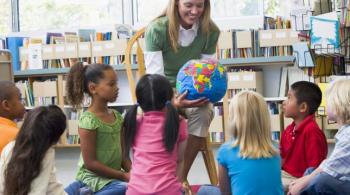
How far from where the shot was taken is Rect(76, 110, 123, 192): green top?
2.72m

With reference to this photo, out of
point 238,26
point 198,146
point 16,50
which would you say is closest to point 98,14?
point 16,50

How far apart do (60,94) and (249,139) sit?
3523 mm

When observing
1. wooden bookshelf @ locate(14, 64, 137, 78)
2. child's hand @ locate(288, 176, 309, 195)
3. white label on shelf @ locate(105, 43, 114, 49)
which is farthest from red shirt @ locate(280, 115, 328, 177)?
wooden bookshelf @ locate(14, 64, 137, 78)

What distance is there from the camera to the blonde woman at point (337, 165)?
8.26ft

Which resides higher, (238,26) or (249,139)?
(238,26)

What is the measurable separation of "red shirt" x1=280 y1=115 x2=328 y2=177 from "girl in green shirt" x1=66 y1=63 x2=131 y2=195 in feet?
2.82

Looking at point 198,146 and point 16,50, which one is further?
point 16,50

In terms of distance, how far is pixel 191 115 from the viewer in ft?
9.61

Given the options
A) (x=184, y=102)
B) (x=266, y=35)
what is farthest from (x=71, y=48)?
(x=184, y=102)

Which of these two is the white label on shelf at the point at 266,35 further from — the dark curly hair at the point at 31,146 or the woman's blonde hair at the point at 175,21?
the dark curly hair at the point at 31,146

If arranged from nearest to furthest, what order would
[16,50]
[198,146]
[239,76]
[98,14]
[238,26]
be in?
1. [198,146]
2. [239,76]
3. [238,26]
4. [16,50]
5. [98,14]

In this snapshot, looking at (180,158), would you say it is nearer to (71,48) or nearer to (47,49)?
(71,48)

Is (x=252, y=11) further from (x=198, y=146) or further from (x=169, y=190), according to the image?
(x=169, y=190)

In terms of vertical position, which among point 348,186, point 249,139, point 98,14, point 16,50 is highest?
point 98,14
